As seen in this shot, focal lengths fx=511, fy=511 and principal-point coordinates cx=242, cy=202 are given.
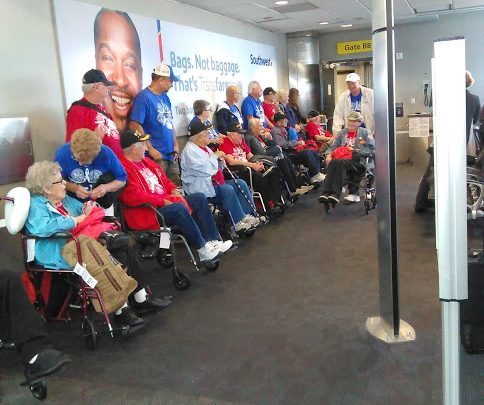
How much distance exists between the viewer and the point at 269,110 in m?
7.80

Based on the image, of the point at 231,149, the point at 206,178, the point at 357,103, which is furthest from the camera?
the point at 357,103

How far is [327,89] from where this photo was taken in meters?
11.0

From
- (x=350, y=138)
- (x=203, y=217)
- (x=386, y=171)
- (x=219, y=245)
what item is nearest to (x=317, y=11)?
(x=350, y=138)

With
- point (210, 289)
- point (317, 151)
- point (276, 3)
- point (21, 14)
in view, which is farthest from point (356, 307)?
point (276, 3)

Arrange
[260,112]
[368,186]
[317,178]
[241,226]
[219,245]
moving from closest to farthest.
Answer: [219,245], [241,226], [368,186], [317,178], [260,112]

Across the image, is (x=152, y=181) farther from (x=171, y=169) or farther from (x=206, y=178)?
(x=171, y=169)

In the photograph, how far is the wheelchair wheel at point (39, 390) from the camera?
7.79 ft

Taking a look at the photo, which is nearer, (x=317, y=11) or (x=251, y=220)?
(x=251, y=220)

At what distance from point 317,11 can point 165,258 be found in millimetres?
5469

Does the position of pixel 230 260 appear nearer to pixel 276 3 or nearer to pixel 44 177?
pixel 44 177

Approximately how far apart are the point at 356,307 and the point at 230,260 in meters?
1.45

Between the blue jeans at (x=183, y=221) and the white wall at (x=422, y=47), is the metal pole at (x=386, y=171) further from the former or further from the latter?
the white wall at (x=422, y=47)

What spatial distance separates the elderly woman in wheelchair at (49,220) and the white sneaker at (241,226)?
184 cm

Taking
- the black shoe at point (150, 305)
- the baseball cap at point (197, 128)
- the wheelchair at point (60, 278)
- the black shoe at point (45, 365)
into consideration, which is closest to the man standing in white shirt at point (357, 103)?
the baseball cap at point (197, 128)
